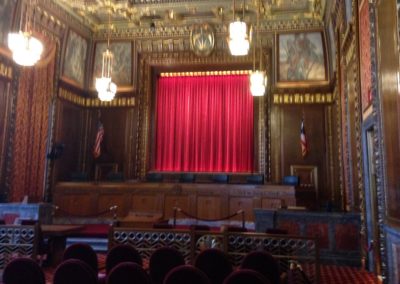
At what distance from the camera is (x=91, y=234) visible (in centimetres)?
852

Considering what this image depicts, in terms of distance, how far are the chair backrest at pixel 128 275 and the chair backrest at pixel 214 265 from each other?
902 millimetres

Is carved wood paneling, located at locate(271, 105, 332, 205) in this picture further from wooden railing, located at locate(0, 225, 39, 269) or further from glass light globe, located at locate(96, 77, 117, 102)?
wooden railing, located at locate(0, 225, 39, 269)

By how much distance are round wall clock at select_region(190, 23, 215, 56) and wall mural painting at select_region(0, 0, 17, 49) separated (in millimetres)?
5507

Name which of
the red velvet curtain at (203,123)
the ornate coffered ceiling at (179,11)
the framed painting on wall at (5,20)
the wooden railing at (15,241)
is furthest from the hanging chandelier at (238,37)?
the red velvet curtain at (203,123)

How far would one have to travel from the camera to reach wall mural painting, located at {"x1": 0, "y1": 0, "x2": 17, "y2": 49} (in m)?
9.41

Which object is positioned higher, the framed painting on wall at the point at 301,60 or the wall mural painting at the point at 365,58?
the framed painting on wall at the point at 301,60

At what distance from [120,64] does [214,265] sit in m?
10.7

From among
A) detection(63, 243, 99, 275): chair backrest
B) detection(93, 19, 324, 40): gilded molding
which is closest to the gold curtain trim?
detection(93, 19, 324, 40): gilded molding

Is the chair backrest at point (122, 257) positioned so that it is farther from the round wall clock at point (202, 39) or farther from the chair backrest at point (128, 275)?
the round wall clock at point (202, 39)

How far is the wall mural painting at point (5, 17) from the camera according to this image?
941 centimetres

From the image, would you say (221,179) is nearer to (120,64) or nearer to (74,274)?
(120,64)

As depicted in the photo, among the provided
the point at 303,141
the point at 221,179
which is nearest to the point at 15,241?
the point at 221,179

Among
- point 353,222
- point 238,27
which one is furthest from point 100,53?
point 353,222

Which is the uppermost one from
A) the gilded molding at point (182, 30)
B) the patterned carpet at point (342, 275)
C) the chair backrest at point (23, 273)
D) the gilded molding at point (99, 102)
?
the gilded molding at point (182, 30)
